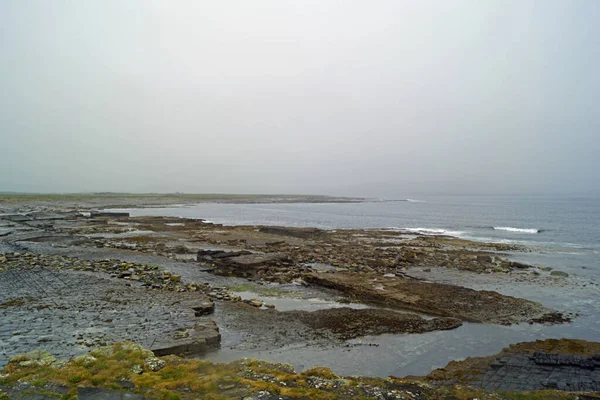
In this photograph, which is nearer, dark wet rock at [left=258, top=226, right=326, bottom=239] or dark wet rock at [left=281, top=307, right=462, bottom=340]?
dark wet rock at [left=281, top=307, right=462, bottom=340]

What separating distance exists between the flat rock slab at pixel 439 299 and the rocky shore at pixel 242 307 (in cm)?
8

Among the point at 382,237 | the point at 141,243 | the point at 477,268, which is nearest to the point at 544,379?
the point at 477,268

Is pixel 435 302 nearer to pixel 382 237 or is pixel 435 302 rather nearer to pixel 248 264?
pixel 248 264

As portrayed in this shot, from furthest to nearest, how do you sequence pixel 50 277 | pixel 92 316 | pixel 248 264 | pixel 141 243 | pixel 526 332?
pixel 141 243
pixel 248 264
pixel 50 277
pixel 526 332
pixel 92 316

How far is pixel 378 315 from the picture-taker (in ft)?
51.3

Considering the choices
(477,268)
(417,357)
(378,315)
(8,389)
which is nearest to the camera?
(8,389)

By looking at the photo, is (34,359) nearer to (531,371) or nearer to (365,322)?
(365,322)

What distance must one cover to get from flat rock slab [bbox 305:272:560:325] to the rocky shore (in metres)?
0.08

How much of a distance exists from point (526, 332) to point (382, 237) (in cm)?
3234

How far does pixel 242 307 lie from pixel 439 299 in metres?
10.1

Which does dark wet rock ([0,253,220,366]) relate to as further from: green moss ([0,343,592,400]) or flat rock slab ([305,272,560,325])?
flat rock slab ([305,272,560,325])

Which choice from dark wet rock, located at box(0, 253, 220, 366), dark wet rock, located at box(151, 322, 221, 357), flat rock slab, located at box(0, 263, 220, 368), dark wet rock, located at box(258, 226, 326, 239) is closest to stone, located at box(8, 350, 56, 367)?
flat rock slab, located at box(0, 263, 220, 368)

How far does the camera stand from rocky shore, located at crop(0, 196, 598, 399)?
9266 mm

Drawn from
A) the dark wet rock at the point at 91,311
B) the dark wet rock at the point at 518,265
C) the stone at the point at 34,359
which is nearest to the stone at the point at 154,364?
the dark wet rock at the point at 91,311
